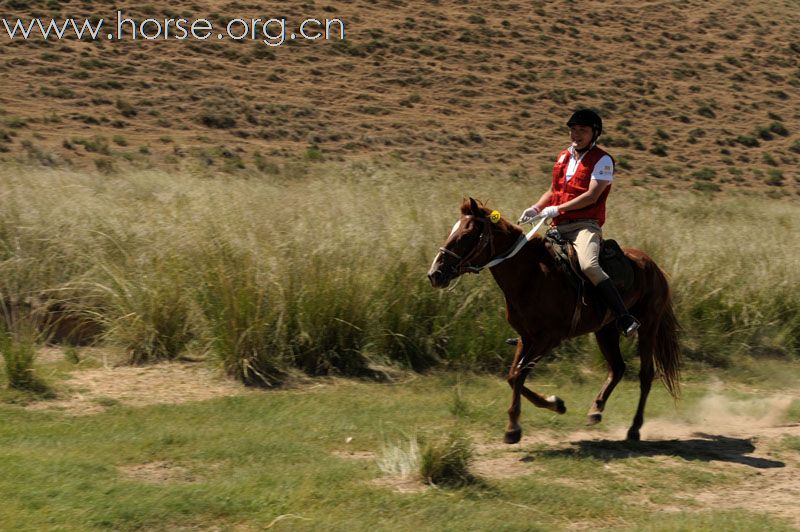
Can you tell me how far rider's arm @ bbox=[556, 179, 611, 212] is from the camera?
26.5 feet

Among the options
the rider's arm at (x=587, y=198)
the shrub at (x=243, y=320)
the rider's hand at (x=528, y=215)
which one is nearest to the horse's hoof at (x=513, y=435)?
the rider's hand at (x=528, y=215)

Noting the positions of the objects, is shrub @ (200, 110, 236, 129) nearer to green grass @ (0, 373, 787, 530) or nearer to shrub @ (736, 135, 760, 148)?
shrub @ (736, 135, 760, 148)

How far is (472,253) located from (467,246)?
7cm

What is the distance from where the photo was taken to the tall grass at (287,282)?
10242 mm

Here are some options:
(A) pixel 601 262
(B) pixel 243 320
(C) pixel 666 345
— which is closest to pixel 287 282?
(B) pixel 243 320

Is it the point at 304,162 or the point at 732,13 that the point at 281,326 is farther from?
the point at 732,13

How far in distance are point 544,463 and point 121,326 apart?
4.96m

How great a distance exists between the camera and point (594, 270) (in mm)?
8172

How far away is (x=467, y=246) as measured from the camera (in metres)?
7.75

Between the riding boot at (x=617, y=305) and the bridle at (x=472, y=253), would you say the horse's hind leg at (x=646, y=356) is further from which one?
the bridle at (x=472, y=253)

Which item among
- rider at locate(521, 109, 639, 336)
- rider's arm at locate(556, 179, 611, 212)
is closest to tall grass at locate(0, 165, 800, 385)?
rider at locate(521, 109, 639, 336)

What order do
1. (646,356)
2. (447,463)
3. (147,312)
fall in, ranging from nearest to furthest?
1. (447,463)
2. (646,356)
3. (147,312)

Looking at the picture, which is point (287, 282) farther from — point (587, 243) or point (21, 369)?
point (587, 243)

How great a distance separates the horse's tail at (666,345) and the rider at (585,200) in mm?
807
